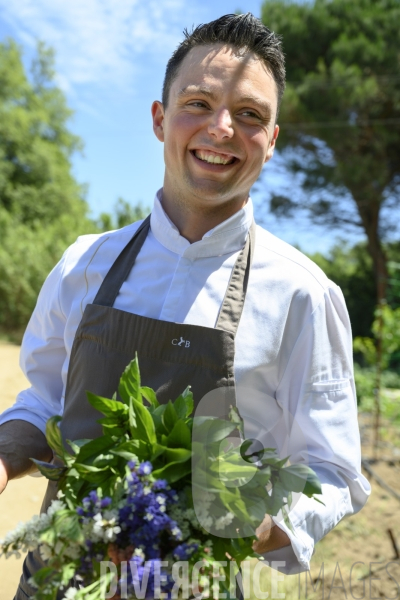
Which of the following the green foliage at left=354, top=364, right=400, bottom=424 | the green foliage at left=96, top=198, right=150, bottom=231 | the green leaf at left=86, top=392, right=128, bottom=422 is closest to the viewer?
the green leaf at left=86, top=392, right=128, bottom=422

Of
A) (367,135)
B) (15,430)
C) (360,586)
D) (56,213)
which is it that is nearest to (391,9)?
(367,135)

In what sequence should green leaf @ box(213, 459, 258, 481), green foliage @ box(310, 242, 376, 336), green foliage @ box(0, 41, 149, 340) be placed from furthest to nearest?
green foliage @ box(0, 41, 149, 340), green foliage @ box(310, 242, 376, 336), green leaf @ box(213, 459, 258, 481)

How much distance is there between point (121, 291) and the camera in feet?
5.78

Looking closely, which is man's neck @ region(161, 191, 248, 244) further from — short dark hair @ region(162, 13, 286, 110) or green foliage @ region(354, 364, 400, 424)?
green foliage @ region(354, 364, 400, 424)

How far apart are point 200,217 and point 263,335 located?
0.43m

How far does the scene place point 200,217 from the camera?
1.80m

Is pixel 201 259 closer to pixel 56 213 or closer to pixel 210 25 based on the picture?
pixel 210 25

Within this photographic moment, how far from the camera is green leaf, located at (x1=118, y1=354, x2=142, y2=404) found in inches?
47.4

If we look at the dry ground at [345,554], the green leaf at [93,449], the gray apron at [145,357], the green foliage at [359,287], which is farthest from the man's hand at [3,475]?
the green foliage at [359,287]

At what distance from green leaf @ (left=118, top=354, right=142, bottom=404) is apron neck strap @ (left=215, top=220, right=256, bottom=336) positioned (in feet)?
1.39

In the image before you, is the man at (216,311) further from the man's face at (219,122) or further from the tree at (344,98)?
the tree at (344,98)

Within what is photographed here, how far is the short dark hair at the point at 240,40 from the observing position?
5.65 feet

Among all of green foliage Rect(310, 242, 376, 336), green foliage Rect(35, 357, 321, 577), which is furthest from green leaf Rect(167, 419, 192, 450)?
green foliage Rect(310, 242, 376, 336)

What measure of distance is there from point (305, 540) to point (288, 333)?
536 millimetres
